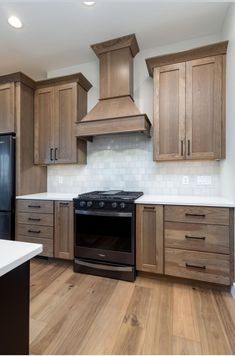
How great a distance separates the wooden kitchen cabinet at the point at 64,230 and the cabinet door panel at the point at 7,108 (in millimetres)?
1366

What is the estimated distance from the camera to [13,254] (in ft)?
2.57

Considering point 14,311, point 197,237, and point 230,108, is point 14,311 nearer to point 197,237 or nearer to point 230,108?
point 197,237

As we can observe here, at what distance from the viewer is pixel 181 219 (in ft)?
→ 7.03

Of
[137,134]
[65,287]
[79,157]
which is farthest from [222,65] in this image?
[65,287]

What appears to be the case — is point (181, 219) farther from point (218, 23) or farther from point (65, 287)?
point (218, 23)

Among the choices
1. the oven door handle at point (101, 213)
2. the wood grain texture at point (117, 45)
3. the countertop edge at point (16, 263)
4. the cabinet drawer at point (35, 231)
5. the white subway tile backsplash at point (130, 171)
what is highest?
the wood grain texture at point (117, 45)

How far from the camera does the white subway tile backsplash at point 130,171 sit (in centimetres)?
266

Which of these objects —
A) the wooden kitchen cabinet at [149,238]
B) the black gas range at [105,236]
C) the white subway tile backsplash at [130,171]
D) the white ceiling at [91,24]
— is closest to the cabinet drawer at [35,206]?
A: the black gas range at [105,236]

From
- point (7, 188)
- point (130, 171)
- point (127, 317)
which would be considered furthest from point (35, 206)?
point (127, 317)

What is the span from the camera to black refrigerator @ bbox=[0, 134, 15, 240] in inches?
109

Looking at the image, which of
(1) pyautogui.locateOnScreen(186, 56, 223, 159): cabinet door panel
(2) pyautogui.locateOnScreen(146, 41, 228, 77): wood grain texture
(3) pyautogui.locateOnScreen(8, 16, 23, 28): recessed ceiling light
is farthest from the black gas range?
(3) pyautogui.locateOnScreen(8, 16, 23, 28): recessed ceiling light

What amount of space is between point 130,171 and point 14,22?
229 cm

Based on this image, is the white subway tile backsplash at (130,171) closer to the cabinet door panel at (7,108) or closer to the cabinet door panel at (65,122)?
the cabinet door panel at (65,122)

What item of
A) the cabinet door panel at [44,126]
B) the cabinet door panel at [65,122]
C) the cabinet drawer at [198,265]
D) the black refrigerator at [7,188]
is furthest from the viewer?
the cabinet door panel at [44,126]
